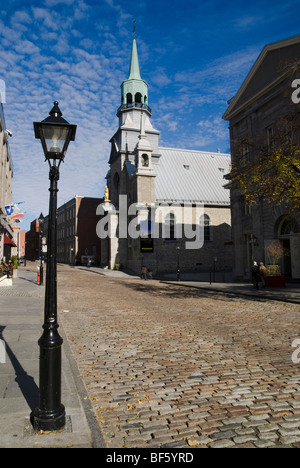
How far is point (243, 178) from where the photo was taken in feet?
57.4

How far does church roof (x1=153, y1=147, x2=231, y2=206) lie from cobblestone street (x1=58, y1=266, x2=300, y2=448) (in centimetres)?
3446

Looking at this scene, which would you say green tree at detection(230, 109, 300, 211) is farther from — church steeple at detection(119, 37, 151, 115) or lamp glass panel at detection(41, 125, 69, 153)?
church steeple at detection(119, 37, 151, 115)

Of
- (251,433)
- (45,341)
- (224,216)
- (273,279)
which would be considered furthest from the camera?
(224,216)

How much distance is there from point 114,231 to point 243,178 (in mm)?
31931

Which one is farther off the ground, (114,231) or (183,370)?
(114,231)

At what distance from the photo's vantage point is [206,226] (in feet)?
150

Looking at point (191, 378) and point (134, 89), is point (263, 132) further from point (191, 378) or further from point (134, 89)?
point (134, 89)

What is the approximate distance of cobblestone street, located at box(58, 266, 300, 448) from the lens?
392cm

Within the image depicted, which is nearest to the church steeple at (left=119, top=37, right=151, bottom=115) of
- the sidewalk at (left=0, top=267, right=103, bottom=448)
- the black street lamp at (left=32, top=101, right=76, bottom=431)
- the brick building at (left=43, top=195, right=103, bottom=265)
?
the brick building at (left=43, top=195, right=103, bottom=265)

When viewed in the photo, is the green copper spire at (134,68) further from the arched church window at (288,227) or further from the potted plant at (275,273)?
the potted plant at (275,273)

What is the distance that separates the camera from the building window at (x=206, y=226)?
45.4m

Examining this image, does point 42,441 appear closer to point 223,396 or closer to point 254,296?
point 223,396
